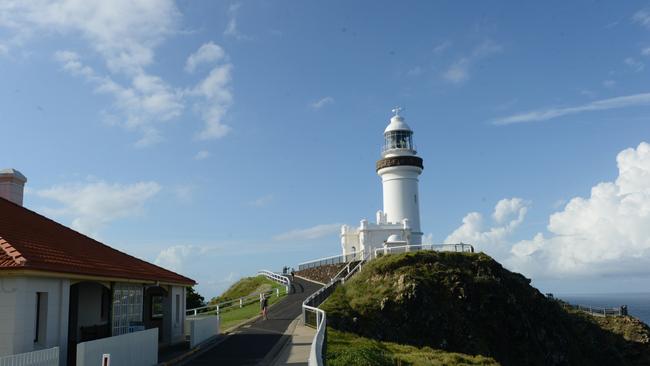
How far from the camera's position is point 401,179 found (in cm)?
4756

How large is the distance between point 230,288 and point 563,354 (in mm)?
29706

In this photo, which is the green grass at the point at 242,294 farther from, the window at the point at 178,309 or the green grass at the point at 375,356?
the green grass at the point at 375,356

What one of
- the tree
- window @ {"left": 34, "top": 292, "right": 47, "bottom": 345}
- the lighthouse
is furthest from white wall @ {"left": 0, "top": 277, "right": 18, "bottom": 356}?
the lighthouse

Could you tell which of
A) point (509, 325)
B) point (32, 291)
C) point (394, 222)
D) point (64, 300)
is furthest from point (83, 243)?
point (394, 222)

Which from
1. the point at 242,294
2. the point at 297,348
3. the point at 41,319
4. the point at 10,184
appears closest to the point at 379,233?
the point at 242,294

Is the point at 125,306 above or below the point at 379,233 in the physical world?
below

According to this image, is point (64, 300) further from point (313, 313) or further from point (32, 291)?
point (313, 313)

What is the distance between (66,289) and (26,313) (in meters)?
1.73

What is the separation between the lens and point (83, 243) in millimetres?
19375

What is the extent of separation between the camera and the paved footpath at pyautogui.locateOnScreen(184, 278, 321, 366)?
17.4 meters

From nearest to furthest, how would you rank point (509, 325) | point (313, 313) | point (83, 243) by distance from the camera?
1. point (83, 243)
2. point (313, 313)
3. point (509, 325)

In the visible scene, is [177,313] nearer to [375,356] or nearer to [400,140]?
[375,356]

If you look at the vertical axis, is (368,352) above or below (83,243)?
below

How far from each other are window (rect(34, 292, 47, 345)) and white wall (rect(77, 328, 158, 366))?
1350mm
